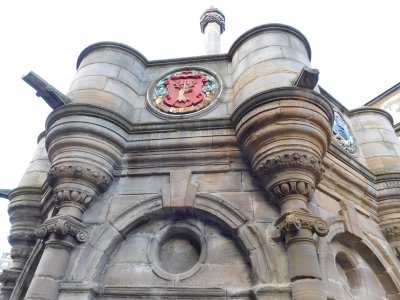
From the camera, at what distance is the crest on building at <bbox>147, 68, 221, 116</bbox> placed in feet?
19.3

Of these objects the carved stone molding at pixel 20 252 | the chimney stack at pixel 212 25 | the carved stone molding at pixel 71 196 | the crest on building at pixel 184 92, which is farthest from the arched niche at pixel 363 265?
the chimney stack at pixel 212 25

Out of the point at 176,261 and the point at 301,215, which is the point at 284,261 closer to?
the point at 301,215

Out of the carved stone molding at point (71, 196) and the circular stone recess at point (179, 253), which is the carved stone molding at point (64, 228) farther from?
the circular stone recess at point (179, 253)

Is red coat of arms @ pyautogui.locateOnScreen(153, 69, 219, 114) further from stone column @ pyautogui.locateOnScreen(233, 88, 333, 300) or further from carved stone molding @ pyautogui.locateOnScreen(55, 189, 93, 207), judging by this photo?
carved stone molding @ pyautogui.locateOnScreen(55, 189, 93, 207)

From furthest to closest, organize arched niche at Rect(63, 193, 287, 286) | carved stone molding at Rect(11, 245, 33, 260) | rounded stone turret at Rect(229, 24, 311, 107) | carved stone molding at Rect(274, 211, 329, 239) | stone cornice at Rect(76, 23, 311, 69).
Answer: carved stone molding at Rect(11, 245, 33, 260) → stone cornice at Rect(76, 23, 311, 69) → rounded stone turret at Rect(229, 24, 311, 107) → arched niche at Rect(63, 193, 287, 286) → carved stone molding at Rect(274, 211, 329, 239)

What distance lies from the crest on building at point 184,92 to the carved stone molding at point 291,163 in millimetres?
1758

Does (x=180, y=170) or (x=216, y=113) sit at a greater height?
(x=216, y=113)

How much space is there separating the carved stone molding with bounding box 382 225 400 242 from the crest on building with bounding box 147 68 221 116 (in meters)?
3.51

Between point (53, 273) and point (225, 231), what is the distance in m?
2.09

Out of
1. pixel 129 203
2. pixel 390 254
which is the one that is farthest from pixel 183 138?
pixel 390 254

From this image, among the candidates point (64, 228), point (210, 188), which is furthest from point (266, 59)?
point (64, 228)

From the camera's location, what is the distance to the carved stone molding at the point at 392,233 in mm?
5898

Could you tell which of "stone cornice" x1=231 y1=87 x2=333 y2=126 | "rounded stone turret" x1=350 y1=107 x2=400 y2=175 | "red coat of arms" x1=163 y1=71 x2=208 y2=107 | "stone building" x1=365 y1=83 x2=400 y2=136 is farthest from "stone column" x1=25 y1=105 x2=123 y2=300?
"stone building" x1=365 y1=83 x2=400 y2=136

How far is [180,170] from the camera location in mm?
5125
